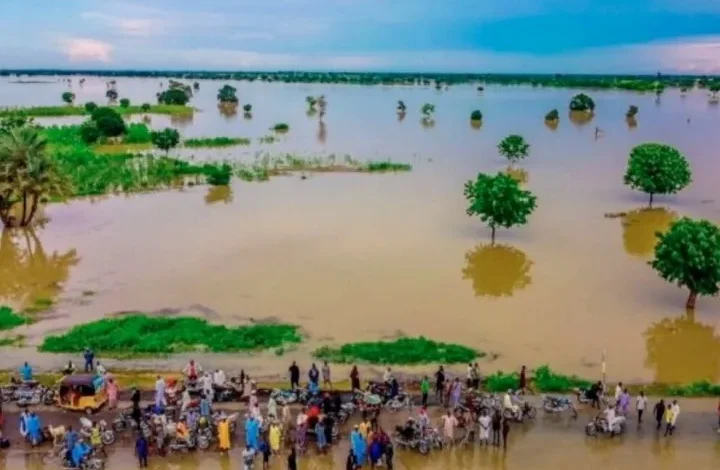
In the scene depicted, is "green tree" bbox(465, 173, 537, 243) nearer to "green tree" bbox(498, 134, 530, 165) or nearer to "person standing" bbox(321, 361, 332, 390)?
"person standing" bbox(321, 361, 332, 390)

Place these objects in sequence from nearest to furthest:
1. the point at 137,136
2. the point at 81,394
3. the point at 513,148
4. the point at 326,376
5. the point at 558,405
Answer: the point at 81,394, the point at 558,405, the point at 326,376, the point at 513,148, the point at 137,136

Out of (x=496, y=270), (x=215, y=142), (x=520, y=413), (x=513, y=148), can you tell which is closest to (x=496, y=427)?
(x=520, y=413)

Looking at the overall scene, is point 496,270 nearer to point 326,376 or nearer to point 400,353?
point 400,353

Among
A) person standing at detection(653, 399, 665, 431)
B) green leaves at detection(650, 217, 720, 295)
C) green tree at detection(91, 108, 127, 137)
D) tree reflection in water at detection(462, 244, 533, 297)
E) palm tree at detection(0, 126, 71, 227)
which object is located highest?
green tree at detection(91, 108, 127, 137)

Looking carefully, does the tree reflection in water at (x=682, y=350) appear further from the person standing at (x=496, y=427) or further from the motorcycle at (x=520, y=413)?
the person standing at (x=496, y=427)

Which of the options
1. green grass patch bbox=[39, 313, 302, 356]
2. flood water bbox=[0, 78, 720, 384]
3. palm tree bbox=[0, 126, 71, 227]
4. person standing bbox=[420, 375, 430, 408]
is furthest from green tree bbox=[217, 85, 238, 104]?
person standing bbox=[420, 375, 430, 408]

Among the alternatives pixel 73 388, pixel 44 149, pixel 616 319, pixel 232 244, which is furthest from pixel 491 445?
pixel 44 149

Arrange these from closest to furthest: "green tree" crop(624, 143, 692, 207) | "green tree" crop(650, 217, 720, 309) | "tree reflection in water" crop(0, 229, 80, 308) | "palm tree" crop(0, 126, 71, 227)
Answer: "green tree" crop(650, 217, 720, 309) → "tree reflection in water" crop(0, 229, 80, 308) → "palm tree" crop(0, 126, 71, 227) → "green tree" crop(624, 143, 692, 207)
